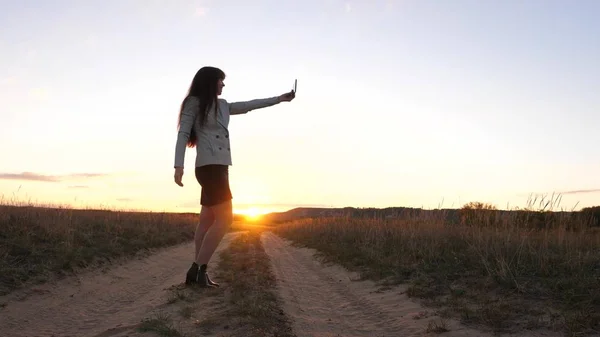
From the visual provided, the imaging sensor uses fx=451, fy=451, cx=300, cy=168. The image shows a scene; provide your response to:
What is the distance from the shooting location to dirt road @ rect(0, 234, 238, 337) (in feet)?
13.3

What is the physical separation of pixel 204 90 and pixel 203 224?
5.46 ft

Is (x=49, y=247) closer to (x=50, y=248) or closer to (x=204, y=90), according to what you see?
(x=50, y=248)

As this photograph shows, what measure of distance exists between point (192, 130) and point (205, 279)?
1.83 m

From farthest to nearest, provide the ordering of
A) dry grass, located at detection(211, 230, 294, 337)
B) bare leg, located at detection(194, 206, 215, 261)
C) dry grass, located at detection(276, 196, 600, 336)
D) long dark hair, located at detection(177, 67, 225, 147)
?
bare leg, located at detection(194, 206, 215, 261) → long dark hair, located at detection(177, 67, 225, 147) → dry grass, located at detection(276, 196, 600, 336) → dry grass, located at detection(211, 230, 294, 337)

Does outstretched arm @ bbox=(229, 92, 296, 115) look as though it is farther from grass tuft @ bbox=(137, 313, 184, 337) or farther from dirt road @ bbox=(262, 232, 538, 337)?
grass tuft @ bbox=(137, 313, 184, 337)

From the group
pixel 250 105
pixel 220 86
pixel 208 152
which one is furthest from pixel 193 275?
pixel 220 86

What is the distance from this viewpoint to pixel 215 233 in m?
5.39

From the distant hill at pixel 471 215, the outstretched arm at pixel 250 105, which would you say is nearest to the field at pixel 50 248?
the outstretched arm at pixel 250 105

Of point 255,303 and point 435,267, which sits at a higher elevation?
point 435,267

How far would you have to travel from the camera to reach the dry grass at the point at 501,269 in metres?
4.16

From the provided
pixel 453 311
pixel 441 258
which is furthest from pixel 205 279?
pixel 441 258

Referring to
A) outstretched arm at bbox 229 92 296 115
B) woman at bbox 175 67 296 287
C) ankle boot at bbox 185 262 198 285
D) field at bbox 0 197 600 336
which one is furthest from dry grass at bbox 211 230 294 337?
outstretched arm at bbox 229 92 296 115

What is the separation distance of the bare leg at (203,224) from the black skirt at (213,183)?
0.47 ft

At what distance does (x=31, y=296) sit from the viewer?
5.32 m
